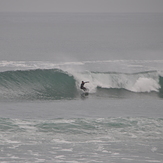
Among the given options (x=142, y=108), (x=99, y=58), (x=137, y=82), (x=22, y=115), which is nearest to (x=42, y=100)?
(x=22, y=115)

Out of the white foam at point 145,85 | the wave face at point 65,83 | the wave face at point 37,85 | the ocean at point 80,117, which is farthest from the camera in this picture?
the white foam at point 145,85

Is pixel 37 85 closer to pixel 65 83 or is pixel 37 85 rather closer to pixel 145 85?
pixel 65 83

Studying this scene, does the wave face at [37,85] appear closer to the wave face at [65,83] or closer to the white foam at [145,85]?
the wave face at [65,83]

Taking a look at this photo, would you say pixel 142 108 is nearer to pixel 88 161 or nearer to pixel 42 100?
pixel 42 100

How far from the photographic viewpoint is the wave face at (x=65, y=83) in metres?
30.6

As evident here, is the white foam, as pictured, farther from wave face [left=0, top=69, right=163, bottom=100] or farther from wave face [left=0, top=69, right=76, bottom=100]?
wave face [left=0, top=69, right=76, bottom=100]

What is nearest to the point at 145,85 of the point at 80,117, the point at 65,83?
the point at 65,83

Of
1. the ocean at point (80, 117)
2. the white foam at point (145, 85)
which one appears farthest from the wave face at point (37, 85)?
the white foam at point (145, 85)

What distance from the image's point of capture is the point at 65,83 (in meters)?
33.4

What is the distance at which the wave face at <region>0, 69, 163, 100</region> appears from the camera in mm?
30605

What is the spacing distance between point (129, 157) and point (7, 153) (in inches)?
207

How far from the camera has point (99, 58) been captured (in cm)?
5241

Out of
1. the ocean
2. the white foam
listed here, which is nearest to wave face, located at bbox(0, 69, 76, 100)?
the ocean

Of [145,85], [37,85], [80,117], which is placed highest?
[145,85]
